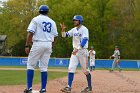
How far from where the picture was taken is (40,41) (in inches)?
387

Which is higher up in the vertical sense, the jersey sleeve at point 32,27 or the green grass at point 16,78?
the jersey sleeve at point 32,27

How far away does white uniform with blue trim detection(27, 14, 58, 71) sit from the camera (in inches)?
386

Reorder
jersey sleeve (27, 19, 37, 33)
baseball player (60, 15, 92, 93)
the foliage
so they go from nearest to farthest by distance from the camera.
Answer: jersey sleeve (27, 19, 37, 33)
baseball player (60, 15, 92, 93)
the foliage

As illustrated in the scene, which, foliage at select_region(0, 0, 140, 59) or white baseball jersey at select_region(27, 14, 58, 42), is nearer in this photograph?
white baseball jersey at select_region(27, 14, 58, 42)

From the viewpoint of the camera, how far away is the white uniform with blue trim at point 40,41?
9797 millimetres

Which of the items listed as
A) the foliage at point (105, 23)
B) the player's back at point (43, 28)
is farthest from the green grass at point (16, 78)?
the foliage at point (105, 23)

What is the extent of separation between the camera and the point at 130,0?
194 ft

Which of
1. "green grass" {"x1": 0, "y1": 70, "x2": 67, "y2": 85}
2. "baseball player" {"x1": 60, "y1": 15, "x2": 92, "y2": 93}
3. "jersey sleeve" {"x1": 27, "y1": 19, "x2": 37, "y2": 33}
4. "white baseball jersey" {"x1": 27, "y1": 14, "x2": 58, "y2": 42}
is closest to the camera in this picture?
"jersey sleeve" {"x1": 27, "y1": 19, "x2": 37, "y2": 33}

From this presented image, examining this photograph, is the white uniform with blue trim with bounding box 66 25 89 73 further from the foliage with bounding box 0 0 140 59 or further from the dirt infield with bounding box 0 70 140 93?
the foliage with bounding box 0 0 140 59

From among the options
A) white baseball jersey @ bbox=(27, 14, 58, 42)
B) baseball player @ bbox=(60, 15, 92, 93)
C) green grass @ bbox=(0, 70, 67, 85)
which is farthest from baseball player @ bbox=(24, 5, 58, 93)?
green grass @ bbox=(0, 70, 67, 85)

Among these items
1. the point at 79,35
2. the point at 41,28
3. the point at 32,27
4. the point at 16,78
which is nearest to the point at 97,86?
the point at 79,35

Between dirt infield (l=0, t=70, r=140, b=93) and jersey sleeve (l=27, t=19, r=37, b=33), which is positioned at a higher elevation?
jersey sleeve (l=27, t=19, r=37, b=33)

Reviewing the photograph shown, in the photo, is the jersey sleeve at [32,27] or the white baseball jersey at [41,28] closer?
the jersey sleeve at [32,27]

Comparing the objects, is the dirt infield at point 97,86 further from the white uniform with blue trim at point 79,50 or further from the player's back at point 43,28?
the player's back at point 43,28
